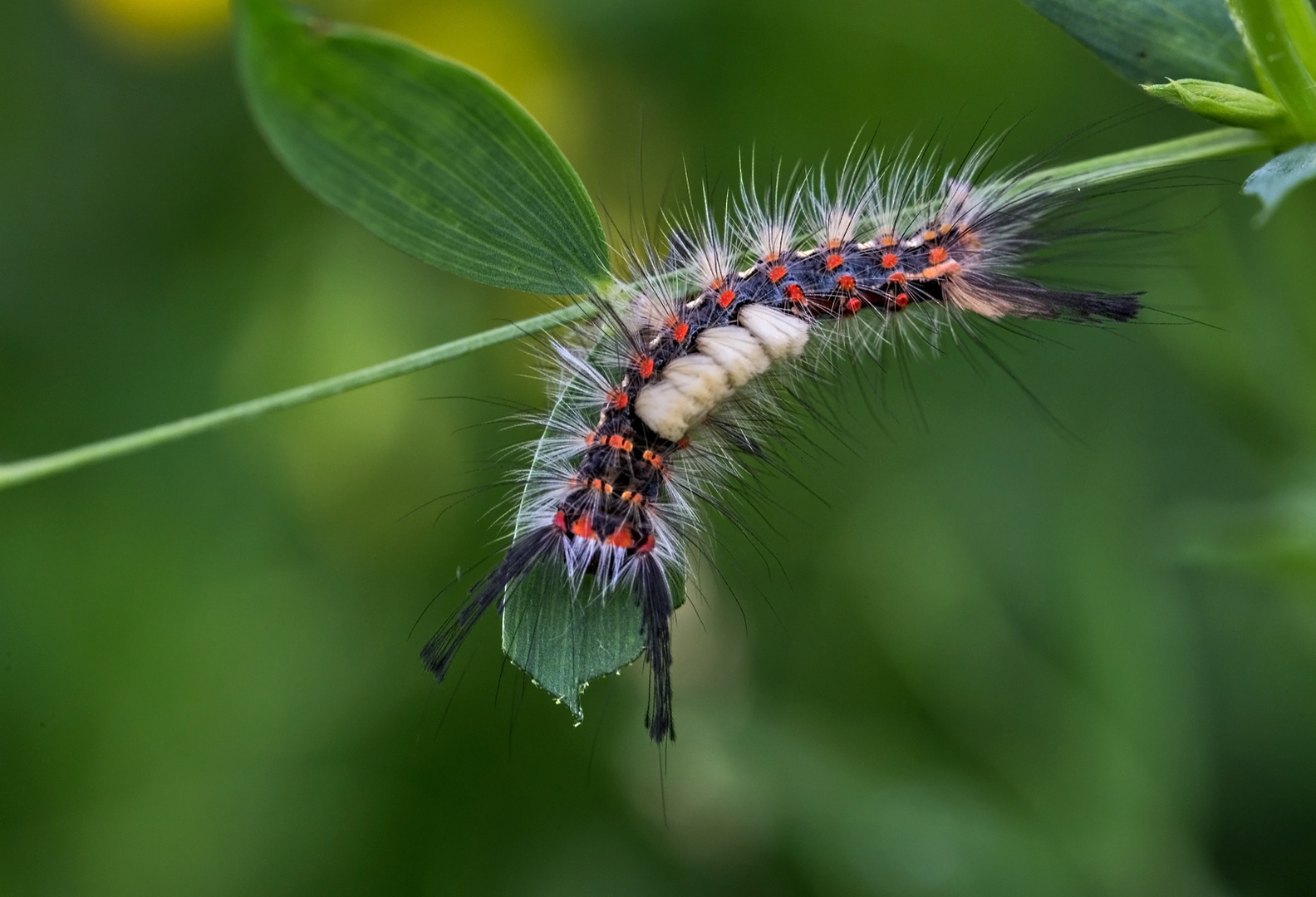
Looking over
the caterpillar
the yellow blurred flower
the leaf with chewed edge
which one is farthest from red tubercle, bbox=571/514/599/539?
the yellow blurred flower

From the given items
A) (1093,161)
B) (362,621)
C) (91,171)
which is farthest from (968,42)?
(91,171)

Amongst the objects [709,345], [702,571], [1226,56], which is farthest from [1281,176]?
[702,571]

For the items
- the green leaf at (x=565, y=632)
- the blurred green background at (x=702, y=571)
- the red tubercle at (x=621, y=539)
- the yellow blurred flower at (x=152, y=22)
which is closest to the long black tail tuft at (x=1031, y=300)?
the blurred green background at (x=702, y=571)

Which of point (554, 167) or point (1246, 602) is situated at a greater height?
point (554, 167)

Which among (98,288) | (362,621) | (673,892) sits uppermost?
(98,288)

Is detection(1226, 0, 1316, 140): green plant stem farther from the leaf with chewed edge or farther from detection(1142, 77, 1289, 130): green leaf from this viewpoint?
the leaf with chewed edge

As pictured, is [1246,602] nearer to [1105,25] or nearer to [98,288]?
[1105,25]
